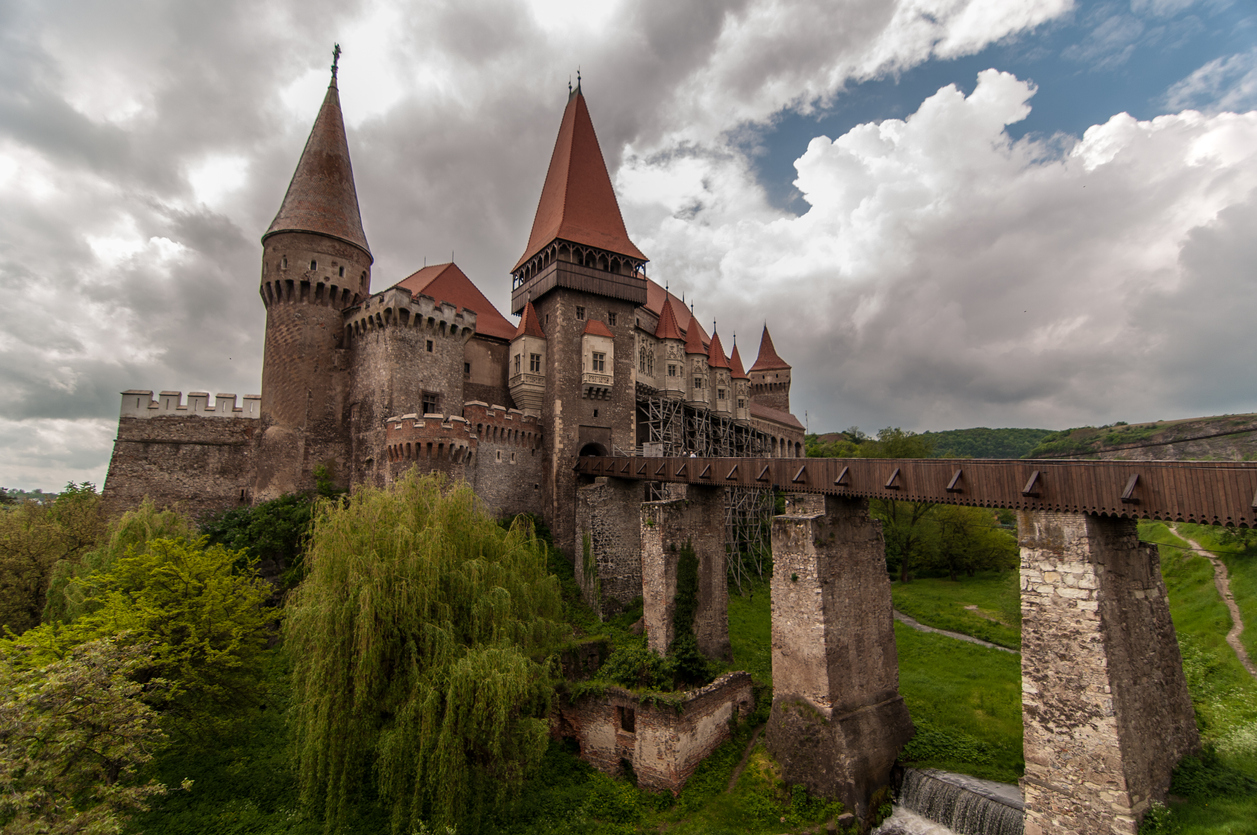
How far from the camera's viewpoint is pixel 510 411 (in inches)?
1023

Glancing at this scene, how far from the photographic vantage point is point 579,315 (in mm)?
28297

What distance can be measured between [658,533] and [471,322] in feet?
48.2

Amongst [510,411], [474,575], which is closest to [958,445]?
[510,411]

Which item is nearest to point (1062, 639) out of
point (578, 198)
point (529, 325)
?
point (529, 325)

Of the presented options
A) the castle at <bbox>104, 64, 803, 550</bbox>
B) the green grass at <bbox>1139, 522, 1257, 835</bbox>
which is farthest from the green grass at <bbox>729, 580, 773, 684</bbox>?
the green grass at <bbox>1139, 522, 1257, 835</bbox>

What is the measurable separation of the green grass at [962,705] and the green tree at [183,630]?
16819 mm

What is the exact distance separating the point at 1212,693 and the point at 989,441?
117961mm

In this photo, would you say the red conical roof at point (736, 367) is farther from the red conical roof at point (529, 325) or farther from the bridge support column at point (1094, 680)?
the bridge support column at point (1094, 680)

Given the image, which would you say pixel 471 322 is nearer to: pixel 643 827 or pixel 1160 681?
pixel 643 827

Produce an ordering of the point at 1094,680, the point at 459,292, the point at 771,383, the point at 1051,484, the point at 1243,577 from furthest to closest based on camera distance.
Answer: the point at 771,383, the point at 459,292, the point at 1243,577, the point at 1051,484, the point at 1094,680

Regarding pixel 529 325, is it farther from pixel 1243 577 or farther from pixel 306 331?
pixel 1243 577

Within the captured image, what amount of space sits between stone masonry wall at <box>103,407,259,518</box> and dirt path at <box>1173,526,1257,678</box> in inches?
1438

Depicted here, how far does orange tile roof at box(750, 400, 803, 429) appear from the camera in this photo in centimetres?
4822

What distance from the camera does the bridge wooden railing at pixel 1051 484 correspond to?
8.27 metres
